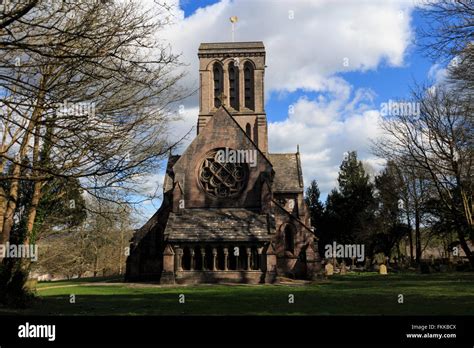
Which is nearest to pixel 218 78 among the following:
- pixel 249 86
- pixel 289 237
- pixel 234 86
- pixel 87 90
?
pixel 234 86

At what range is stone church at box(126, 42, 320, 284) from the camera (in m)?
29.0

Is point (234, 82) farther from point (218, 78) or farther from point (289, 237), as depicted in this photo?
point (289, 237)

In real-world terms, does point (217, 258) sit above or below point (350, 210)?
below

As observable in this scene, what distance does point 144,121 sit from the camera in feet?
33.8

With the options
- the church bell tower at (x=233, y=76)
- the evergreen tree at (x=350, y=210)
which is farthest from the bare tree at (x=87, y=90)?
the evergreen tree at (x=350, y=210)

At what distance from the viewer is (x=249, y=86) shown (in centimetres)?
4922

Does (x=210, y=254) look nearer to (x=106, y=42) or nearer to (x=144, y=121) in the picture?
(x=144, y=121)

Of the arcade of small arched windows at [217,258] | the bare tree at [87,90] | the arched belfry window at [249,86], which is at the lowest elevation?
the arcade of small arched windows at [217,258]

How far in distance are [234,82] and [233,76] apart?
2.32 feet

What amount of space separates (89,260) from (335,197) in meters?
33.0

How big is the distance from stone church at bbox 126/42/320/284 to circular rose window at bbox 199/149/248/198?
0.07 meters

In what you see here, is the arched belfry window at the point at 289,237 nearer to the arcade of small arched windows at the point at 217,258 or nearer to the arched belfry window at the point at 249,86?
the arcade of small arched windows at the point at 217,258

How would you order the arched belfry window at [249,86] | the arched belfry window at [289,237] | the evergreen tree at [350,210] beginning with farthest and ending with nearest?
the evergreen tree at [350,210] < the arched belfry window at [249,86] < the arched belfry window at [289,237]

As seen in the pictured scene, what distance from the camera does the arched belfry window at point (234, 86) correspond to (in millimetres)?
48938
